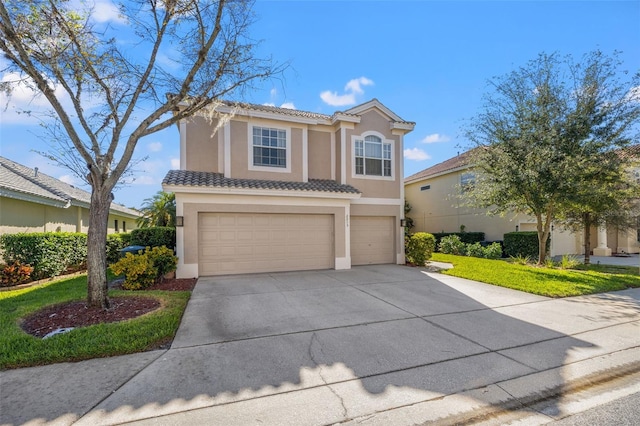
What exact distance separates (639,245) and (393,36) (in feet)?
68.5

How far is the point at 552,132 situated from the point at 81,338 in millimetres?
14743

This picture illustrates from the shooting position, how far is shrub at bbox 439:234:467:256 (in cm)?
1802

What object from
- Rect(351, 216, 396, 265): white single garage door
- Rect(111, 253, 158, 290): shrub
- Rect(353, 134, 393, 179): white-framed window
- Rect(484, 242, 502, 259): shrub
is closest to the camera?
Rect(111, 253, 158, 290): shrub

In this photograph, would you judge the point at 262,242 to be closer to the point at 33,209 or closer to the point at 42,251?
the point at 42,251

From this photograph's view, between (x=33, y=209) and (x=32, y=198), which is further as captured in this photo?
(x=33, y=209)

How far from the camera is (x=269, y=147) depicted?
12.0 m

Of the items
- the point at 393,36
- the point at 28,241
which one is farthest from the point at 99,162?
the point at 393,36

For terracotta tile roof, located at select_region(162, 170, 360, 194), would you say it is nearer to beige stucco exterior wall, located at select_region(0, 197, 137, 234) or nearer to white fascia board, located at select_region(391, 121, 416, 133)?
white fascia board, located at select_region(391, 121, 416, 133)

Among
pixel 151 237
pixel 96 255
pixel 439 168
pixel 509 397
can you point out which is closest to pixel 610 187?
pixel 439 168

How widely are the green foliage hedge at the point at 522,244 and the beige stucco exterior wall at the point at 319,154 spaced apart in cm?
1052

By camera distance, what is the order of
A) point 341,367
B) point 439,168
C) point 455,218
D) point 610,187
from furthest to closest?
1. point 439,168
2. point 455,218
3. point 610,187
4. point 341,367

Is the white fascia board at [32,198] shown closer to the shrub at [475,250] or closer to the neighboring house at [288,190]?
the neighboring house at [288,190]

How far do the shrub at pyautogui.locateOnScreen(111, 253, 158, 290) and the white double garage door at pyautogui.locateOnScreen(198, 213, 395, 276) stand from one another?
185 centimetres

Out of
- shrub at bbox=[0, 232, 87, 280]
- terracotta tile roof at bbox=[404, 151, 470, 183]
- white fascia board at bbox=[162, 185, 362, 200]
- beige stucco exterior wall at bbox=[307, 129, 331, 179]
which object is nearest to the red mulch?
white fascia board at bbox=[162, 185, 362, 200]
